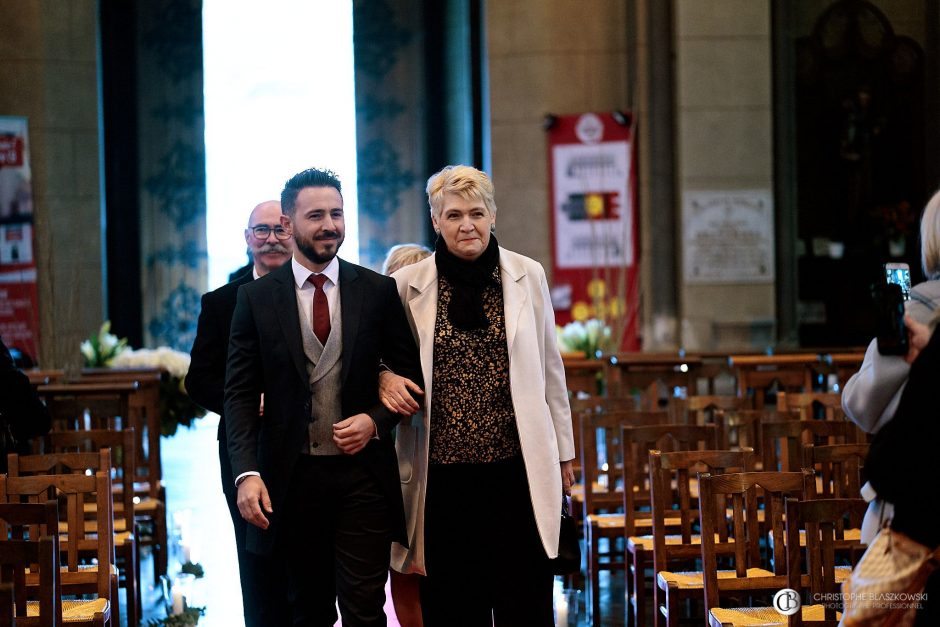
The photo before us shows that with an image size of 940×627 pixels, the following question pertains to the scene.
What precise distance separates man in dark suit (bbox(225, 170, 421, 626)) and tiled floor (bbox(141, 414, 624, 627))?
7.30 feet

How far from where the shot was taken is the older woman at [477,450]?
3482 mm

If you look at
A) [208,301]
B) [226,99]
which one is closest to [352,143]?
[226,99]

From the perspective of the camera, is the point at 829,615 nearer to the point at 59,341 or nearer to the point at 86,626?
the point at 86,626

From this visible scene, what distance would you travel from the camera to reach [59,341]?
11594 millimetres

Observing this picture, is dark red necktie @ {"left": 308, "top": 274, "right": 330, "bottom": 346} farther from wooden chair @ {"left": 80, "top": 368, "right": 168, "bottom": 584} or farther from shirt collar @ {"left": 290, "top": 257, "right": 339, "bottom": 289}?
wooden chair @ {"left": 80, "top": 368, "right": 168, "bottom": 584}

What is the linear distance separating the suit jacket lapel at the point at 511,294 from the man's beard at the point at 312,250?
0.51 metres

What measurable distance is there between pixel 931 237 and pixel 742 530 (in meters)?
1.70

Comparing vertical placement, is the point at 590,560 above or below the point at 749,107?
below

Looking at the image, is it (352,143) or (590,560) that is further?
(352,143)

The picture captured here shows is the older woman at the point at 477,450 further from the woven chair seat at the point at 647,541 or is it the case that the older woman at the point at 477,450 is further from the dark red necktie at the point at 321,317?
the woven chair seat at the point at 647,541

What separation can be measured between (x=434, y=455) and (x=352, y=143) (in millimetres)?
12659

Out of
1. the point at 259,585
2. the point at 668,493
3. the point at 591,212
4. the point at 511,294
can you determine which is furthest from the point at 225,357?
the point at 591,212

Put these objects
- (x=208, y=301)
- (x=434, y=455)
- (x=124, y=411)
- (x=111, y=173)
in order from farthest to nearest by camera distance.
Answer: (x=111, y=173), (x=124, y=411), (x=208, y=301), (x=434, y=455)

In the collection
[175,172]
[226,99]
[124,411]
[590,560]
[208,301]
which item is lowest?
[590,560]
